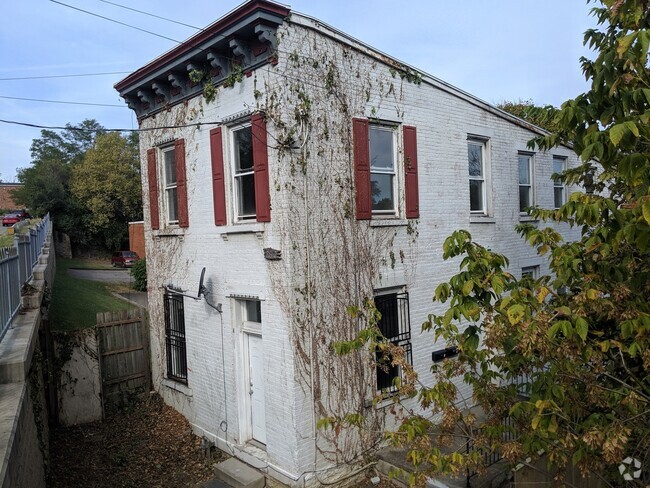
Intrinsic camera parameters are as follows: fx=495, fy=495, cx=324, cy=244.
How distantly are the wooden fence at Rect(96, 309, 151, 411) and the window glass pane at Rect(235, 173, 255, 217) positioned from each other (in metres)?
4.85

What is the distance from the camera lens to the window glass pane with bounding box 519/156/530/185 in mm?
12953

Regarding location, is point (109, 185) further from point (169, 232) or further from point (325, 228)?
point (325, 228)

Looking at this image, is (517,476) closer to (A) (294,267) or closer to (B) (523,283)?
(B) (523,283)

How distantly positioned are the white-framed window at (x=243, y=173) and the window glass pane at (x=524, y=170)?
749 cm

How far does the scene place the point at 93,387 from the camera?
37.1ft

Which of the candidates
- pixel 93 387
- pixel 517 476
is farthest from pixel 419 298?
pixel 93 387

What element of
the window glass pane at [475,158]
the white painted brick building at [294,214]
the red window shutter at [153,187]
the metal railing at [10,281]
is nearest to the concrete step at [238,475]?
the white painted brick building at [294,214]

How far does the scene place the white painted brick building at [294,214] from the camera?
8.24 m

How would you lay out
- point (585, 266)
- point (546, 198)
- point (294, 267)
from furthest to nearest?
point (546, 198), point (294, 267), point (585, 266)

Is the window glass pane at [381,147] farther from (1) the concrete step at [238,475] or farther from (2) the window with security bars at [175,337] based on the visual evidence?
(1) the concrete step at [238,475]

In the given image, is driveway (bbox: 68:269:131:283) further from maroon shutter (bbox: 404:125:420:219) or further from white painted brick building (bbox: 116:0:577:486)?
maroon shutter (bbox: 404:125:420:219)

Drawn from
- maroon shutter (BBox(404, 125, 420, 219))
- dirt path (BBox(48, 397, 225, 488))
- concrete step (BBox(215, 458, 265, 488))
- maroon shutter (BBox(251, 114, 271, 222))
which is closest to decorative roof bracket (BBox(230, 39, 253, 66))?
maroon shutter (BBox(251, 114, 271, 222))

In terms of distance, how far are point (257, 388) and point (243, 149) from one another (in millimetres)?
4503

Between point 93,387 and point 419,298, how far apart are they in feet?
25.0
